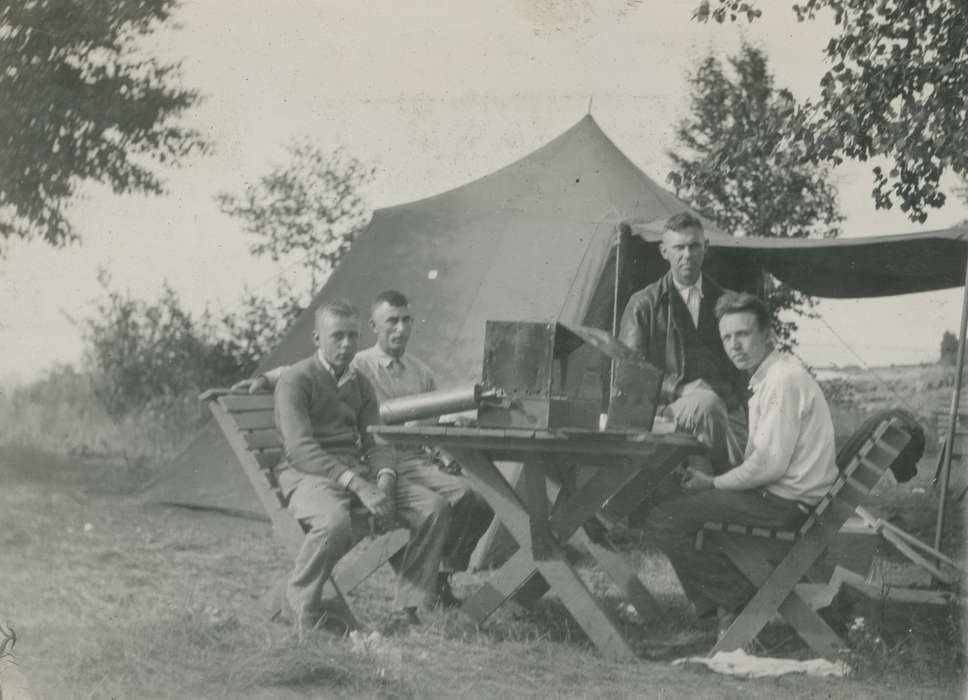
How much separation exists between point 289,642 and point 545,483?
1.07 meters

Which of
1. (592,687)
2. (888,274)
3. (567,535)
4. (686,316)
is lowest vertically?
(592,687)

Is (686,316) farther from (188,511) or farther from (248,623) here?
(188,511)

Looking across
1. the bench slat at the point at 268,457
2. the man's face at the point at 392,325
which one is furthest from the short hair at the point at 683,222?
the bench slat at the point at 268,457

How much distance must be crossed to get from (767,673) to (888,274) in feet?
11.3

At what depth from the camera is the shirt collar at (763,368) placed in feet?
12.7

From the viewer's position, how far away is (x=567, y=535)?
3.87m

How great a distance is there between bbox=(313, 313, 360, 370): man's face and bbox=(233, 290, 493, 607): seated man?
198 mm

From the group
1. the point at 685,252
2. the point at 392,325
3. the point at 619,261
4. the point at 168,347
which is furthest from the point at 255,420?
the point at 168,347

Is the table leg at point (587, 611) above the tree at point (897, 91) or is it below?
below

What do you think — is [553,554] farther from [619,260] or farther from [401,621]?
[619,260]

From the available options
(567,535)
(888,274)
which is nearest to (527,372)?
(567,535)

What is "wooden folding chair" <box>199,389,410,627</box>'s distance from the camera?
158 inches

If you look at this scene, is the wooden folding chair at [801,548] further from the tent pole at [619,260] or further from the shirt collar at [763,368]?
the tent pole at [619,260]

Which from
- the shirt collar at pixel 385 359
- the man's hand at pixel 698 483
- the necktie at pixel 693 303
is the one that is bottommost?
the man's hand at pixel 698 483
